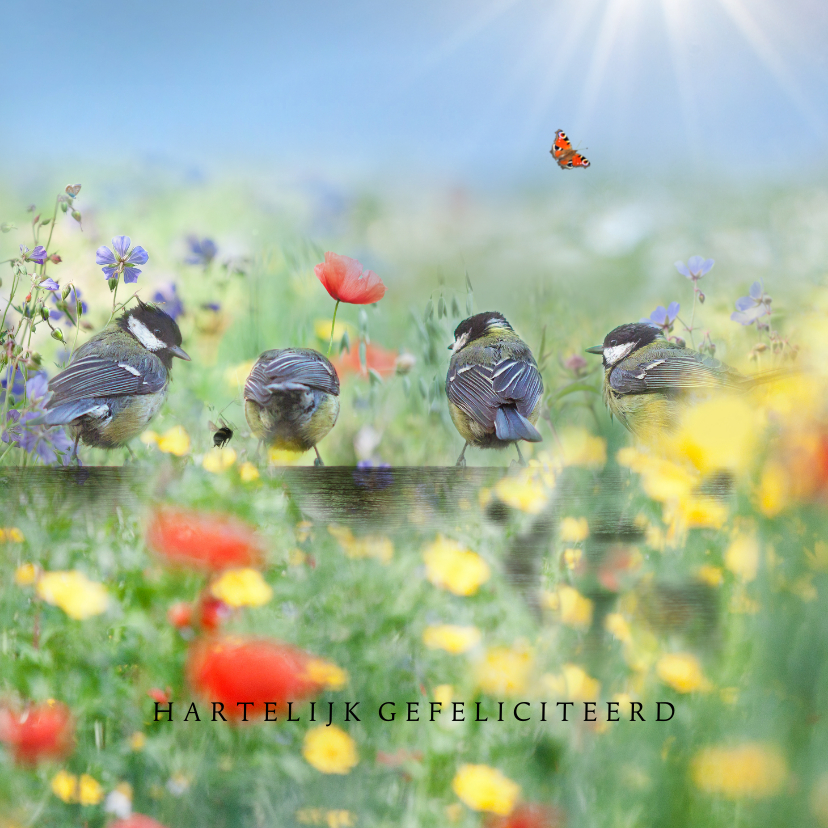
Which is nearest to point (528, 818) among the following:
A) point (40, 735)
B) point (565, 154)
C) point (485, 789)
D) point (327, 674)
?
point (485, 789)

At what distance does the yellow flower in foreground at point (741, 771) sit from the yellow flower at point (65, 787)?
767 millimetres

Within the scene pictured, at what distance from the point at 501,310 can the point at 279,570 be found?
572mm

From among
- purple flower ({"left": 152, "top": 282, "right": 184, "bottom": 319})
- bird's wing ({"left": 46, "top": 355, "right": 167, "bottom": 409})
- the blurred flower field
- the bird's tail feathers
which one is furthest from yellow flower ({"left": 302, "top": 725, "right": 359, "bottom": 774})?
purple flower ({"left": 152, "top": 282, "right": 184, "bottom": 319})

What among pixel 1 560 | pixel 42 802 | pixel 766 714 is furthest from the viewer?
pixel 1 560

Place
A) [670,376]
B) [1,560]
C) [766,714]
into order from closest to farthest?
[766,714]
[1,560]
[670,376]

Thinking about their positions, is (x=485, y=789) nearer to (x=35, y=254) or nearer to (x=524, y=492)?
(x=524, y=492)

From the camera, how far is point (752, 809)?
57cm

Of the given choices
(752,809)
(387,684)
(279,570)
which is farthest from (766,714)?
(279,570)

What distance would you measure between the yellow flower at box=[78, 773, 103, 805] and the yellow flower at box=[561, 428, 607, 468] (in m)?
0.76

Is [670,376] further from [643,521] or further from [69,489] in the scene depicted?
[69,489]

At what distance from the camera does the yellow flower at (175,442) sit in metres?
1.13

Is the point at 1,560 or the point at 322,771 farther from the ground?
the point at 1,560

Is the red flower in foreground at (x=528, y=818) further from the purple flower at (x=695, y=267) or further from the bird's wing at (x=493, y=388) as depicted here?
the purple flower at (x=695, y=267)

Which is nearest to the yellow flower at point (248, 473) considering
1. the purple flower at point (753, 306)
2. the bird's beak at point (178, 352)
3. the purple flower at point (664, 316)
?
the bird's beak at point (178, 352)
